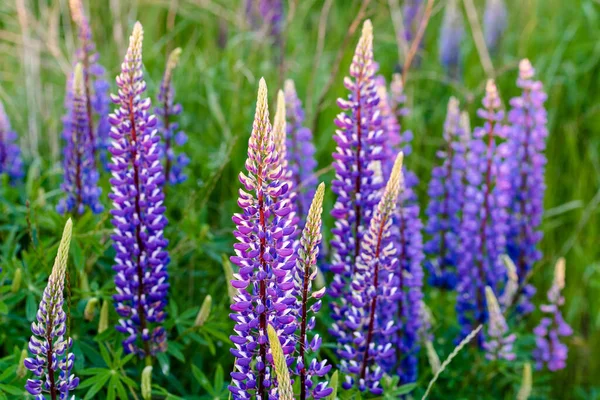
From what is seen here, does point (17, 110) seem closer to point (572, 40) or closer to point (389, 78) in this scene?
point (389, 78)

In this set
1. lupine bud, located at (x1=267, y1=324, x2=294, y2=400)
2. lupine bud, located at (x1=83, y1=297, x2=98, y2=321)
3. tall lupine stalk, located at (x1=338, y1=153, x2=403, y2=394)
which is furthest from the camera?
lupine bud, located at (x1=83, y1=297, x2=98, y2=321)

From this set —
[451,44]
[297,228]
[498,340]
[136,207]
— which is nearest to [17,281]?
[136,207]

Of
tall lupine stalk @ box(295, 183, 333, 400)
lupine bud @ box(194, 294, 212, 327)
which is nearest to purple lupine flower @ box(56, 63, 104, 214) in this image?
lupine bud @ box(194, 294, 212, 327)

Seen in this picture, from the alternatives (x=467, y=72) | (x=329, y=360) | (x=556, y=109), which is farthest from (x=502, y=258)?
(x=467, y=72)

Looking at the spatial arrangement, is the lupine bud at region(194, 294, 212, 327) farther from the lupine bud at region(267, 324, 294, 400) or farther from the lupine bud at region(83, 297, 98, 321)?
the lupine bud at region(267, 324, 294, 400)

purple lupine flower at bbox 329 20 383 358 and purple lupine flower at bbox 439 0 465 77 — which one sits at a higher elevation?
purple lupine flower at bbox 439 0 465 77

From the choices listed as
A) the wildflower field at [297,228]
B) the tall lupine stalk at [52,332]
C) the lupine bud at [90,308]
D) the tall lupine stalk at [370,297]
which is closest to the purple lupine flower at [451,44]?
the wildflower field at [297,228]

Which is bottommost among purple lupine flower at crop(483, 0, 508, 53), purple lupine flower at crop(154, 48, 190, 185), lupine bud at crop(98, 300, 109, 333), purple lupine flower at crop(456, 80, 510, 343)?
lupine bud at crop(98, 300, 109, 333)

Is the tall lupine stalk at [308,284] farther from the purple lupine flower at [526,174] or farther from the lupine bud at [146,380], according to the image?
the purple lupine flower at [526,174]
